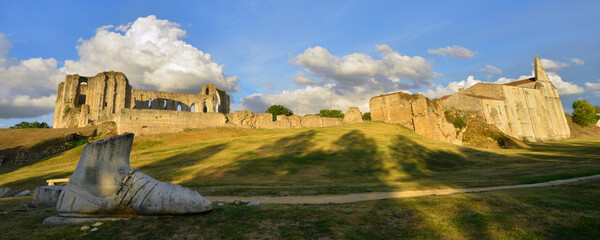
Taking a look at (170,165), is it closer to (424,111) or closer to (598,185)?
(598,185)

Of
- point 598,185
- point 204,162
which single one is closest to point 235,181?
point 204,162

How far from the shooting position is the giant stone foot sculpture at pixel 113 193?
6914 mm

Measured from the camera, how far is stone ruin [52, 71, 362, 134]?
39.1 m

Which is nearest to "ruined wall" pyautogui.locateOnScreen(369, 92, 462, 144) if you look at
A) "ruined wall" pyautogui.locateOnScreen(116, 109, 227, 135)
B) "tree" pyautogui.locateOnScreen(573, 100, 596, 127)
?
"ruined wall" pyautogui.locateOnScreen(116, 109, 227, 135)

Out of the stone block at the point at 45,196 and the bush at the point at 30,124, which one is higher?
the bush at the point at 30,124

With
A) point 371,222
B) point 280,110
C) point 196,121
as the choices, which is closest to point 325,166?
point 371,222

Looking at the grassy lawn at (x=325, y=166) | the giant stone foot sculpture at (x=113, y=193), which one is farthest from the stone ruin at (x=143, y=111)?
the giant stone foot sculpture at (x=113, y=193)

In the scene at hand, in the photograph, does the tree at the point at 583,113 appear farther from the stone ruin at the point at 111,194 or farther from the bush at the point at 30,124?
the bush at the point at 30,124

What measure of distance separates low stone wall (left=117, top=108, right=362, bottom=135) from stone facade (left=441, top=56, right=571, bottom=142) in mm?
26990

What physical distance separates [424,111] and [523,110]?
143 ft

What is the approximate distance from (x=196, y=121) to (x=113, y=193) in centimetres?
3724

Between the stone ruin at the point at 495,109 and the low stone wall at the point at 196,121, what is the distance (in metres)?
9.16

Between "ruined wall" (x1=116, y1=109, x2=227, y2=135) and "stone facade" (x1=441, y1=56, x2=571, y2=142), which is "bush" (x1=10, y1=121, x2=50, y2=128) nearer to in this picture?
"ruined wall" (x1=116, y1=109, x2=227, y2=135)

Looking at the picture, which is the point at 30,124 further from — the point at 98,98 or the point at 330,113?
the point at 330,113
